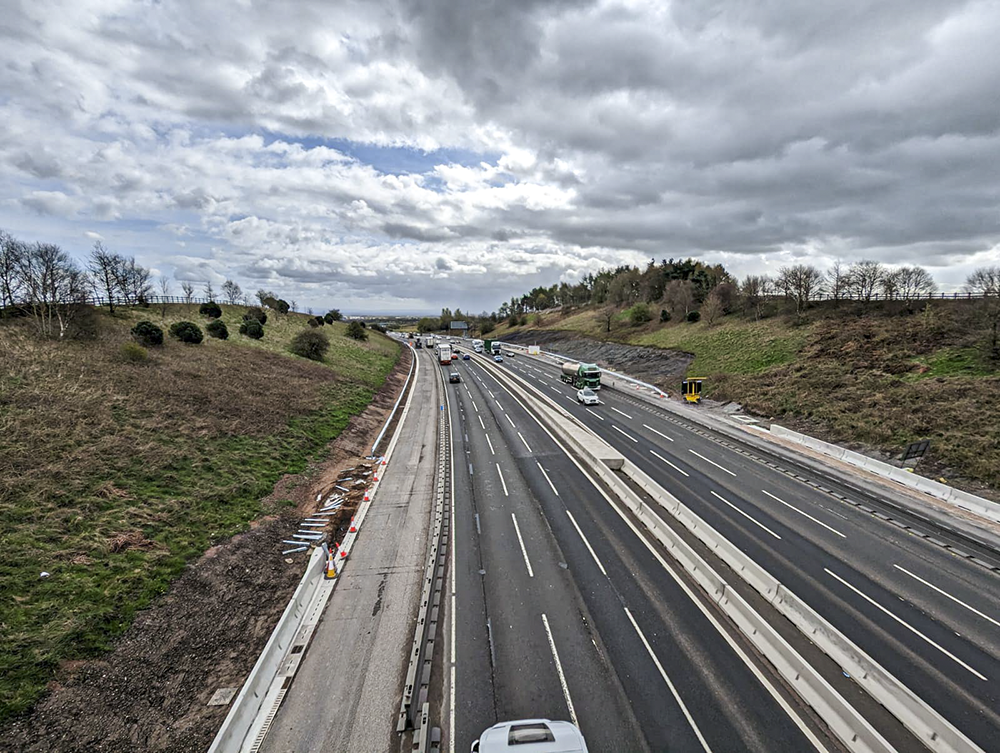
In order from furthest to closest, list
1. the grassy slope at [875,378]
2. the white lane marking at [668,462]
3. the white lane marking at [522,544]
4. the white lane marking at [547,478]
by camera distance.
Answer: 1. the grassy slope at [875,378]
2. the white lane marking at [668,462]
3. the white lane marking at [547,478]
4. the white lane marking at [522,544]

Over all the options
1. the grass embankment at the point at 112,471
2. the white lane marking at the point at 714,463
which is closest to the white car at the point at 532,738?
the grass embankment at the point at 112,471

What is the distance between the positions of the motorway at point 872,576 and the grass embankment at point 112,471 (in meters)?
24.4

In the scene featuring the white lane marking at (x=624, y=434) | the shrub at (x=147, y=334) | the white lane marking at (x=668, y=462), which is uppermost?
the shrub at (x=147, y=334)

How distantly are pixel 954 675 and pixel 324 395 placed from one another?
44.1 meters

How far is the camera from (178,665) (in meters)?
12.1

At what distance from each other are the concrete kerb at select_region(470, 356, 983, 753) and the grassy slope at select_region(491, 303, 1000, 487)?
69.9ft

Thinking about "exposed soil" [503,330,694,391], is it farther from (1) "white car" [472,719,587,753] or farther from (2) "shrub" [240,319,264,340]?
(2) "shrub" [240,319,264,340]

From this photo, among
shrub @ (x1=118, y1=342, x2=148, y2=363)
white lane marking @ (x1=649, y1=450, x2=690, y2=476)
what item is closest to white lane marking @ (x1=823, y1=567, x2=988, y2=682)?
white lane marking @ (x1=649, y1=450, x2=690, y2=476)

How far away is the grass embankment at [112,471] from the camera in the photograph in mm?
12344

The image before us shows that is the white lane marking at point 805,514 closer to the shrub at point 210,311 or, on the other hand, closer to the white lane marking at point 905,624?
the white lane marking at point 905,624

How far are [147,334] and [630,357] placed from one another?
70.3m

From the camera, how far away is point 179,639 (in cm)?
1291

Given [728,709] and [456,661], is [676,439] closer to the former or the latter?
[728,709]

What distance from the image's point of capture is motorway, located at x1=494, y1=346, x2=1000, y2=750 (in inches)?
466
